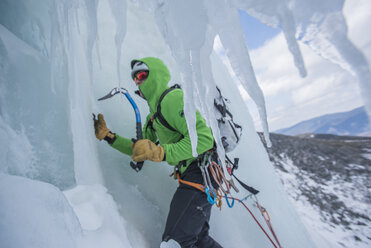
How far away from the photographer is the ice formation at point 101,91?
0.51 m

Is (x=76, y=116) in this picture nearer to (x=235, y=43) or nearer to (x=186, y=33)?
(x=186, y=33)

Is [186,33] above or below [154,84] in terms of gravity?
above

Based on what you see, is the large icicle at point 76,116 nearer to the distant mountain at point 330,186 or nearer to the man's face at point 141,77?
the man's face at point 141,77

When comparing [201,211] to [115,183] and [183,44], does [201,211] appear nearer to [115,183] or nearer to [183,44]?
[115,183]

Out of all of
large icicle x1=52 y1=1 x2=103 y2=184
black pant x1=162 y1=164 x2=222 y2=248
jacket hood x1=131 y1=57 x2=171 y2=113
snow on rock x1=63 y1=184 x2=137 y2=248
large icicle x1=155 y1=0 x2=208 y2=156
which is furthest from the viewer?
jacket hood x1=131 y1=57 x2=171 y2=113

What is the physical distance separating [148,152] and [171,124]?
0.79ft

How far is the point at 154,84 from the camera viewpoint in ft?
4.52

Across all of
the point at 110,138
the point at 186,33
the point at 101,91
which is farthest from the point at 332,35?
the point at 101,91

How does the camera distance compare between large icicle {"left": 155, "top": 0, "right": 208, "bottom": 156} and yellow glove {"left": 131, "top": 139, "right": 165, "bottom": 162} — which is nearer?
large icicle {"left": 155, "top": 0, "right": 208, "bottom": 156}

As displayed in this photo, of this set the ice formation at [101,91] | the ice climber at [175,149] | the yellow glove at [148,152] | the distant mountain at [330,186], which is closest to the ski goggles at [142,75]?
the ice climber at [175,149]

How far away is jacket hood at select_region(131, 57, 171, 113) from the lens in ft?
4.44

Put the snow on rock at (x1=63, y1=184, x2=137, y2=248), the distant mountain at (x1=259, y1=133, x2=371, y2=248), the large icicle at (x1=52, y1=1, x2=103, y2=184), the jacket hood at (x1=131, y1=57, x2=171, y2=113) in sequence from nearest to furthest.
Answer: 1. the snow on rock at (x1=63, y1=184, x2=137, y2=248)
2. the large icicle at (x1=52, y1=1, x2=103, y2=184)
3. the jacket hood at (x1=131, y1=57, x2=171, y2=113)
4. the distant mountain at (x1=259, y1=133, x2=371, y2=248)

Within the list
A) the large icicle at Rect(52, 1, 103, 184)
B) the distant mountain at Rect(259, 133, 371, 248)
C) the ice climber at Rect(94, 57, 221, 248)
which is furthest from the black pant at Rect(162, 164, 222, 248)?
the distant mountain at Rect(259, 133, 371, 248)

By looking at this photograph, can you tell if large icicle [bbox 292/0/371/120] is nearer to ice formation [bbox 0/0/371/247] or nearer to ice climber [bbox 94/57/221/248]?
ice formation [bbox 0/0/371/247]
